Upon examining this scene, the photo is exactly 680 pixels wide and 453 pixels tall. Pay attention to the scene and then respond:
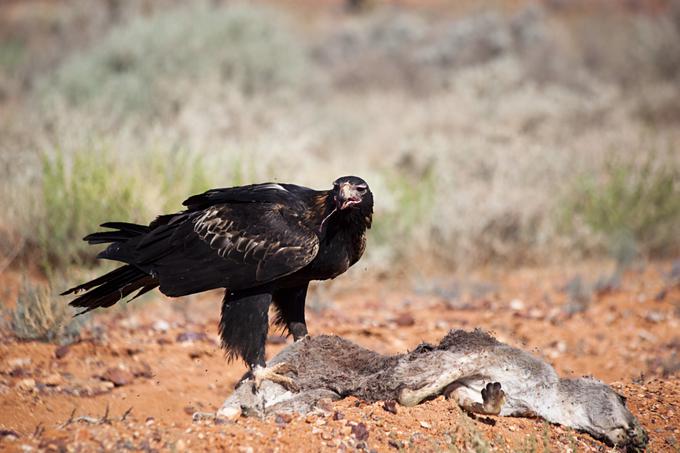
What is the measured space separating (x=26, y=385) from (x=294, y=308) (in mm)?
1830

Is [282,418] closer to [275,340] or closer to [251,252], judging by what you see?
[251,252]

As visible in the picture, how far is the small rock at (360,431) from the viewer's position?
3.65 metres

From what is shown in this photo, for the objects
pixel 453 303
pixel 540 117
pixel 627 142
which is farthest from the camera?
pixel 540 117

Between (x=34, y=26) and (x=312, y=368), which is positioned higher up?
(x=34, y=26)

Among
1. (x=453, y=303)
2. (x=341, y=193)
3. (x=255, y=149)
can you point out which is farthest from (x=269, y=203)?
(x=255, y=149)

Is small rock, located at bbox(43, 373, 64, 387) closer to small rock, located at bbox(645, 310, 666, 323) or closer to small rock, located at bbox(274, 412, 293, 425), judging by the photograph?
small rock, located at bbox(274, 412, 293, 425)

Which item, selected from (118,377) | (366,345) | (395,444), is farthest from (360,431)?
(366,345)

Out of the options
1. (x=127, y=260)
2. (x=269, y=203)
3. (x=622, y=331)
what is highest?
(x=269, y=203)

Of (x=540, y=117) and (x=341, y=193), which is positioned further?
(x=540, y=117)

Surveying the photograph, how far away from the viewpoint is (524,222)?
9625 mm

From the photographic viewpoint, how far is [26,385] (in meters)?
4.83

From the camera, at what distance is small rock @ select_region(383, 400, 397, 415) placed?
12.5 feet

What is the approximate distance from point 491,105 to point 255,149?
823 cm

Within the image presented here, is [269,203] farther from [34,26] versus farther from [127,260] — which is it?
[34,26]
